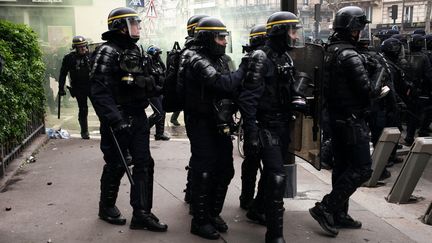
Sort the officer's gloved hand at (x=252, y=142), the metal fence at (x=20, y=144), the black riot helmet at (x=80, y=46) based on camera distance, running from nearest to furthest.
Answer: the officer's gloved hand at (x=252, y=142) < the metal fence at (x=20, y=144) < the black riot helmet at (x=80, y=46)

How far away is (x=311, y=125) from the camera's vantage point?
16.1ft

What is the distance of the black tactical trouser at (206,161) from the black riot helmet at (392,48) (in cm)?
410

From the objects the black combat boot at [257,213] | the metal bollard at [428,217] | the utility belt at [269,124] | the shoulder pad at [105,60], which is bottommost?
the metal bollard at [428,217]

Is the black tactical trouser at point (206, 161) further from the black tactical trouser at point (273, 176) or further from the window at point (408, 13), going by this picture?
the window at point (408, 13)

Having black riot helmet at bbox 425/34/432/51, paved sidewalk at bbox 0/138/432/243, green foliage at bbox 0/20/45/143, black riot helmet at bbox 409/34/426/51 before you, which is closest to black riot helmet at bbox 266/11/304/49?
paved sidewalk at bbox 0/138/432/243

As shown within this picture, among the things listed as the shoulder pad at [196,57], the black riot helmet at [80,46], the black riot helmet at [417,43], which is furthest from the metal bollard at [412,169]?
the black riot helmet at [80,46]

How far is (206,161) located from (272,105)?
2.44 feet

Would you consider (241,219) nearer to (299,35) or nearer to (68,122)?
(299,35)

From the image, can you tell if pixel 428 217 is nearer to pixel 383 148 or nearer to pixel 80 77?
pixel 383 148

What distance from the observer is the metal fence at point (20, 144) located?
6.43 meters

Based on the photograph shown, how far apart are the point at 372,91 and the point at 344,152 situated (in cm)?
64

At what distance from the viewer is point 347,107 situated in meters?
4.64

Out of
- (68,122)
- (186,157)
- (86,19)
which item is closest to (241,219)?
(186,157)

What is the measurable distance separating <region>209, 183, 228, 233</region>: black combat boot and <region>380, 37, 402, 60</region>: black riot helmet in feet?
13.8
